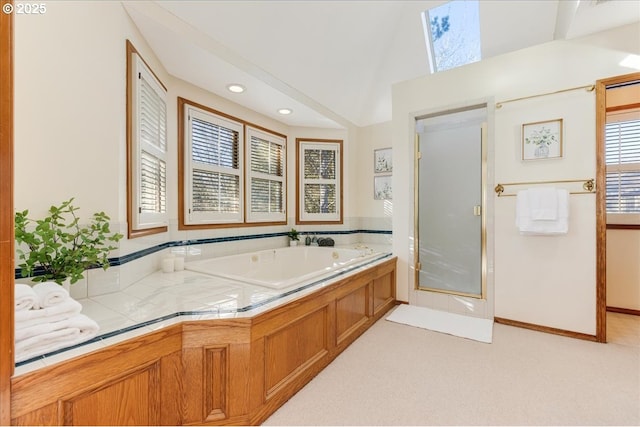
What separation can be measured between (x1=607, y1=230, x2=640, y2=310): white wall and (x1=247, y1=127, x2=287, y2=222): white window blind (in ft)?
12.3

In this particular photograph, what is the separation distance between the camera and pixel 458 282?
9.33 ft

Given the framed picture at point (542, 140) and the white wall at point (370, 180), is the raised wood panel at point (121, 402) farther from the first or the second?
the white wall at point (370, 180)

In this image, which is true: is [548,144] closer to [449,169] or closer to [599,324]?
[449,169]

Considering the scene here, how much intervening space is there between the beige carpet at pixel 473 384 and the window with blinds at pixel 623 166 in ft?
5.29

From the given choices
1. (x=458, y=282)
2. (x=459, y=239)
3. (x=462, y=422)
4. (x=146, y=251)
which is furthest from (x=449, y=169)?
(x=146, y=251)

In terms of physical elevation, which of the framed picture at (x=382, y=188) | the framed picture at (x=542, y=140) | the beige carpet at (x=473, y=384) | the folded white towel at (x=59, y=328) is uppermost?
the framed picture at (x=542, y=140)

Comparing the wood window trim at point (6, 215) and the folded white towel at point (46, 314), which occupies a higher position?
the wood window trim at point (6, 215)

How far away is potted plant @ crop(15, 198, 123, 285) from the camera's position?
1.26 m

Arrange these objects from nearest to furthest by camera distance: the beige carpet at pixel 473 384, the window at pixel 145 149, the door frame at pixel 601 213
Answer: the beige carpet at pixel 473 384
the window at pixel 145 149
the door frame at pixel 601 213

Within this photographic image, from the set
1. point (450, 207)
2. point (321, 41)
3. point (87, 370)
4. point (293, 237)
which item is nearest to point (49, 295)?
point (87, 370)

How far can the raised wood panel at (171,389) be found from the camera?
1228 millimetres

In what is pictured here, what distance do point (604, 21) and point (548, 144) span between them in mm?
913

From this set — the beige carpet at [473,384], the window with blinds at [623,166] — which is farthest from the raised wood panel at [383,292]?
the window with blinds at [623,166]

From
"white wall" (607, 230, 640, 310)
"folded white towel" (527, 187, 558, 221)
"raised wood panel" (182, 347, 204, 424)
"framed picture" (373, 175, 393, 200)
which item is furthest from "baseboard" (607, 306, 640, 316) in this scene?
"raised wood panel" (182, 347, 204, 424)
